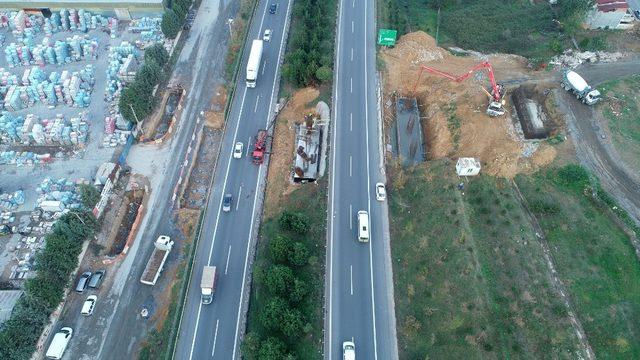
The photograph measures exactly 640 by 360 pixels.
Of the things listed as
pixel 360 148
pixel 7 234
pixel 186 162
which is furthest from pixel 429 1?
pixel 7 234

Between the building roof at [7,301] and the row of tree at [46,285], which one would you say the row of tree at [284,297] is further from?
the building roof at [7,301]

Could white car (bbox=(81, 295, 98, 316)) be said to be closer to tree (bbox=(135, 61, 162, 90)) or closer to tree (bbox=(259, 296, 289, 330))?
tree (bbox=(259, 296, 289, 330))

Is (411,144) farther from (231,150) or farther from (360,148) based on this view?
(231,150)

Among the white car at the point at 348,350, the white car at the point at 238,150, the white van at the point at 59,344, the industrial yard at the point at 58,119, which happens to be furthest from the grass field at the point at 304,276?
the industrial yard at the point at 58,119

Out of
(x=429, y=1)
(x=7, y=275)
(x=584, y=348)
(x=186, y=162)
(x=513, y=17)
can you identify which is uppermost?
(x=429, y=1)

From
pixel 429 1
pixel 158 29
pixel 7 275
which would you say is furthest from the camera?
pixel 429 1

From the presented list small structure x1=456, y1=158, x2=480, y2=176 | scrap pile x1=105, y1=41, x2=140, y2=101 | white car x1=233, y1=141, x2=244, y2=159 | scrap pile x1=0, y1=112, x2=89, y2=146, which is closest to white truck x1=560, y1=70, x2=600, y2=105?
small structure x1=456, y1=158, x2=480, y2=176

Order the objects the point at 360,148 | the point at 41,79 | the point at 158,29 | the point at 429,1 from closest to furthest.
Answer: the point at 360,148 → the point at 41,79 → the point at 158,29 → the point at 429,1

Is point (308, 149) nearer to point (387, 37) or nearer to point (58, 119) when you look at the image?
point (387, 37)

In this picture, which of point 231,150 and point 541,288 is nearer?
point 541,288

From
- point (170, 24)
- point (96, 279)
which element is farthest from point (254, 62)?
point (96, 279)
